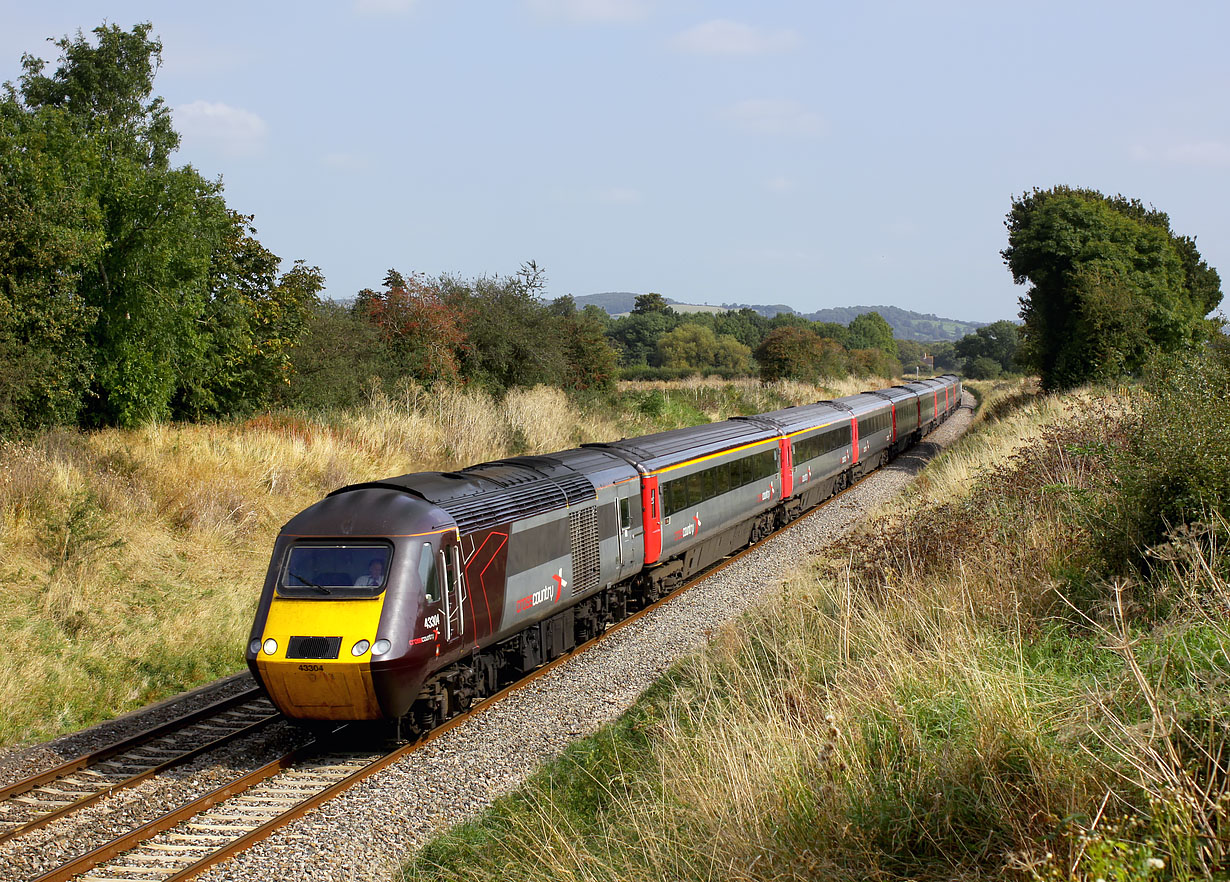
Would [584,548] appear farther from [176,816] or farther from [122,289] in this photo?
[122,289]

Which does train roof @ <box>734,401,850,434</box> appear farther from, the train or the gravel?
the gravel

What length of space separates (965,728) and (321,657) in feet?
18.6

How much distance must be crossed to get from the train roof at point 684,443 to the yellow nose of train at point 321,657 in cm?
615

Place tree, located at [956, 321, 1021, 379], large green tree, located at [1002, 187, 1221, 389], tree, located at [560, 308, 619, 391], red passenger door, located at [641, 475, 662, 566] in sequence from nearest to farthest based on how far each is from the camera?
red passenger door, located at [641, 475, 662, 566] → large green tree, located at [1002, 187, 1221, 389] → tree, located at [560, 308, 619, 391] → tree, located at [956, 321, 1021, 379]

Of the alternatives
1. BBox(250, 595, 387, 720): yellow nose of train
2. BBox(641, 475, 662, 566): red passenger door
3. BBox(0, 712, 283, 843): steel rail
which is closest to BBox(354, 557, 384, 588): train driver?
BBox(250, 595, 387, 720): yellow nose of train

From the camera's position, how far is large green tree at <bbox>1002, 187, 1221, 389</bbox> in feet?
95.3

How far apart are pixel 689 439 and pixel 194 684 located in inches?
345

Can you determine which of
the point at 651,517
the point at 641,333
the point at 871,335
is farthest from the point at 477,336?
the point at 871,335

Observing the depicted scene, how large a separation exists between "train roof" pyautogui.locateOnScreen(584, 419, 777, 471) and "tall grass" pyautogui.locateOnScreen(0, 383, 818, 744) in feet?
20.1

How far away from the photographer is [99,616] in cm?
1228

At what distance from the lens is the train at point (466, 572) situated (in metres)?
8.46

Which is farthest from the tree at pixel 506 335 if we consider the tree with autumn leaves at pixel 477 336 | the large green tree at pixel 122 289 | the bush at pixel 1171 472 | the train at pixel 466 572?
the bush at pixel 1171 472

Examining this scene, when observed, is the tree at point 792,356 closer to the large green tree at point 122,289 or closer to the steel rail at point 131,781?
the large green tree at point 122,289

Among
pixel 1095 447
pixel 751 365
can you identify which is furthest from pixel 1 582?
pixel 751 365
